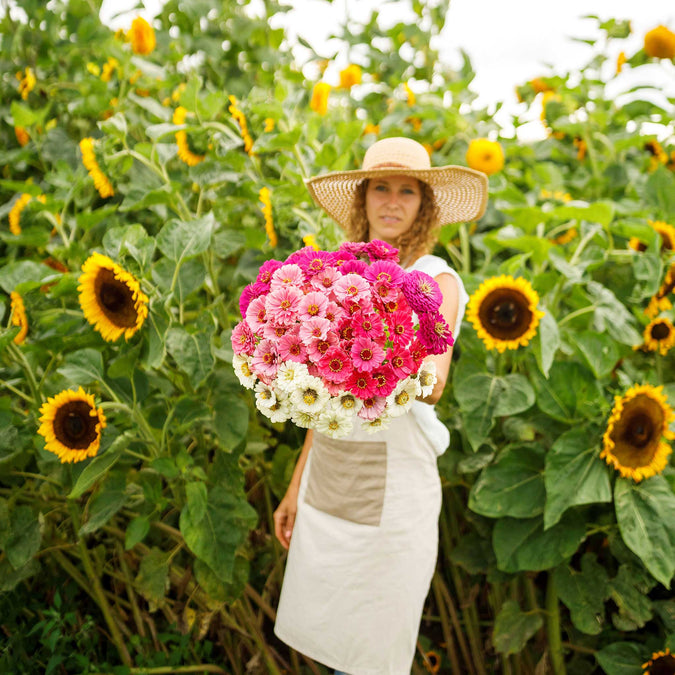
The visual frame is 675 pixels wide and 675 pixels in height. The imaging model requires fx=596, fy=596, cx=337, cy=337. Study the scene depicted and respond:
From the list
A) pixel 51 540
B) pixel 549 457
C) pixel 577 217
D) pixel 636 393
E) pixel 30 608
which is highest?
pixel 577 217

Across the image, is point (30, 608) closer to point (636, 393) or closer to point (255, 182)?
point (255, 182)

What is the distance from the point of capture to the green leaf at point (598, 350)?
52.4 inches

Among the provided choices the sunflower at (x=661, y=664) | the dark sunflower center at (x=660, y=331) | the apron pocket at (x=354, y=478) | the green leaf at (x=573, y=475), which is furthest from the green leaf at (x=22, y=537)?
the dark sunflower center at (x=660, y=331)

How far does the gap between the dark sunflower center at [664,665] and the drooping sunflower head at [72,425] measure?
1.34 m

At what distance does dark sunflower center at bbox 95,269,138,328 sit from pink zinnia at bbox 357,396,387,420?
54 cm

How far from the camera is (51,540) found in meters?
1.56

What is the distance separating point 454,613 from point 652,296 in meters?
1.00

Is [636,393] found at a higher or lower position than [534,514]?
higher

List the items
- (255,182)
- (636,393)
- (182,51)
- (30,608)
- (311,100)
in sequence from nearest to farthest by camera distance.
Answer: (636,393) → (255,182) → (30,608) → (311,100) → (182,51)

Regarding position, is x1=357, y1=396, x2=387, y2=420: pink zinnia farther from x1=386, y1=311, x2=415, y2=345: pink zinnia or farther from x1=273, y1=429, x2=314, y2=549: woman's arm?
x1=273, y1=429, x2=314, y2=549: woman's arm

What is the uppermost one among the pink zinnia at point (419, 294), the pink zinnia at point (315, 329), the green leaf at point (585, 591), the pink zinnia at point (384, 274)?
the pink zinnia at point (384, 274)

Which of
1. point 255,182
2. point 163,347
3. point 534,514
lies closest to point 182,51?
point 255,182

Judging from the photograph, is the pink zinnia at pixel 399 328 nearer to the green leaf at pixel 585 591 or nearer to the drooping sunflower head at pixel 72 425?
the drooping sunflower head at pixel 72 425

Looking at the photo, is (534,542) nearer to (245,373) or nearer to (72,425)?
(245,373)
